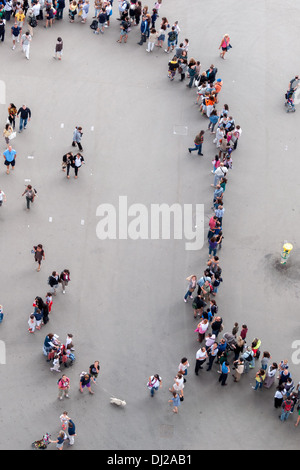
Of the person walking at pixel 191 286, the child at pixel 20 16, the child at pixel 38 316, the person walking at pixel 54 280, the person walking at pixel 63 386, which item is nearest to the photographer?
the person walking at pixel 63 386

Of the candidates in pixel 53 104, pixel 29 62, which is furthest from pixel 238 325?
pixel 29 62

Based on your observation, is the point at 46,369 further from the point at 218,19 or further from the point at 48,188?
the point at 218,19

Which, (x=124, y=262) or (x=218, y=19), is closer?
(x=124, y=262)

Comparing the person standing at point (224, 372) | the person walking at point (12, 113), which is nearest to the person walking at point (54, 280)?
the person standing at point (224, 372)

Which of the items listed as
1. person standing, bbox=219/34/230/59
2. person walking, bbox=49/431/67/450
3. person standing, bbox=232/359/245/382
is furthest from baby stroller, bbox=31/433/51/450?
person standing, bbox=219/34/230/59

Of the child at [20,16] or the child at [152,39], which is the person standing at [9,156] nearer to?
the child at [20,16]

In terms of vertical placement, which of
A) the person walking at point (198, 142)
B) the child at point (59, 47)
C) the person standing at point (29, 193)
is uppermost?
the child at point (59, 47)

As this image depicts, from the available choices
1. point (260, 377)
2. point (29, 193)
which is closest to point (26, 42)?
point (29, 193)

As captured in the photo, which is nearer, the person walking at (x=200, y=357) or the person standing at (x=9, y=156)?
the person walking at (x=200, y=357)
